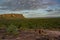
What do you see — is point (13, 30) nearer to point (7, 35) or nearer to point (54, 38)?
point (7, 35)

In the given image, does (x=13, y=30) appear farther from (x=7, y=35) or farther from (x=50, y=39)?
(x=50, y=39)

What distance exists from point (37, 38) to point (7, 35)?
12.3 feet

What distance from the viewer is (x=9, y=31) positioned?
29.8 metres

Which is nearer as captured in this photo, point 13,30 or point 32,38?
point 32,38

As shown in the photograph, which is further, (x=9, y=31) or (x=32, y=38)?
(x=9, y=31)

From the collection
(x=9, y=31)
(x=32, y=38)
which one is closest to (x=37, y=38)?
(x=32, y=38)

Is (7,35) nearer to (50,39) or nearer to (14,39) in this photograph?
(14,39)

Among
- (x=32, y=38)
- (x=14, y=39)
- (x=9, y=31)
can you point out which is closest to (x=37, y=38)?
(x=32, y=38)

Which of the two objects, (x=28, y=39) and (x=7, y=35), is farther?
(x=7, y=35)

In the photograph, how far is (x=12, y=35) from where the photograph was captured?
92.7 ft

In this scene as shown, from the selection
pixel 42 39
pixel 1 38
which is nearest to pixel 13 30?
pixel 1 38

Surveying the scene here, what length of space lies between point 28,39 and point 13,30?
3566 mm

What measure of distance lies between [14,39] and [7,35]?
2480 mm

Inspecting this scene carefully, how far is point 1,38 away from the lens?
26.8 m
